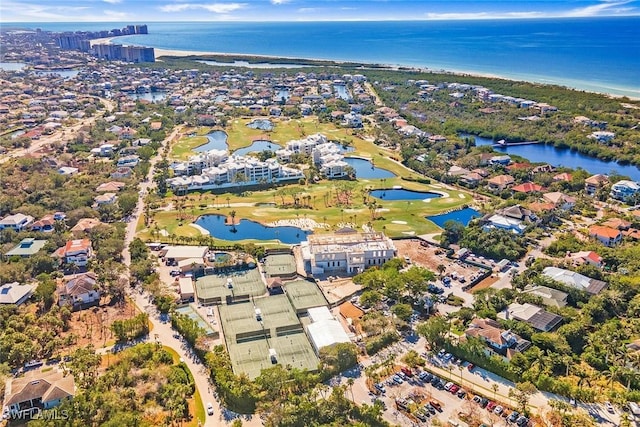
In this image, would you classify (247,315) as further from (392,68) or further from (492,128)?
(392,68)

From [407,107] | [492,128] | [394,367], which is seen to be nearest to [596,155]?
[492,128]

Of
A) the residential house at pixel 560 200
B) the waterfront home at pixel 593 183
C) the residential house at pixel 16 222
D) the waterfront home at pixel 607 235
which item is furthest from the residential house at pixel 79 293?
the waterfront home at pixel 593 183

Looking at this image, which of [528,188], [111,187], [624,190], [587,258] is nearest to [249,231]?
[111,187]

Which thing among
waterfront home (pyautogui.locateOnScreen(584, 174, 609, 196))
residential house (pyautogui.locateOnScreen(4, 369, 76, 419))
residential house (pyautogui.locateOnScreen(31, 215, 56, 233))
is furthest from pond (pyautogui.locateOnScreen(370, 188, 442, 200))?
residential house (pyautogui.locateOnScreen(4, 369, 76, 419))

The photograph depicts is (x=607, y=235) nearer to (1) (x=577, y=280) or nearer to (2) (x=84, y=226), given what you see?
(1) (x=577, y=280)

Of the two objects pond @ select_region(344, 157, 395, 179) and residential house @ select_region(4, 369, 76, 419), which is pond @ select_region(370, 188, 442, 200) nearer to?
pond @ select_region(344, 157, 395, 179)

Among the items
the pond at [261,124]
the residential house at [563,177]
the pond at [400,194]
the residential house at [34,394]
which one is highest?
the residential house at [563,177]

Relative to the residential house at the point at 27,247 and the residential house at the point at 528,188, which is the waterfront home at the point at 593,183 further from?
the residential house at the point at 27,247
